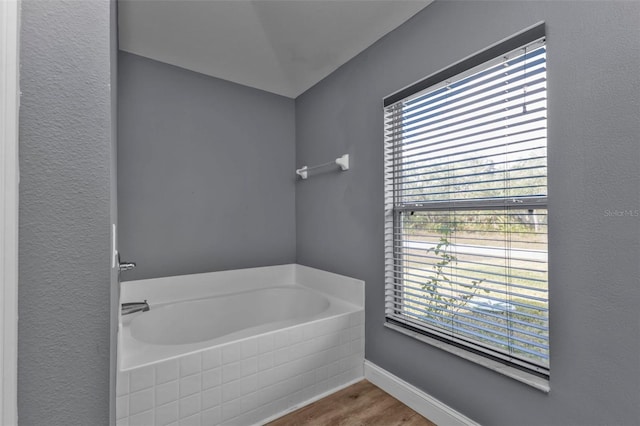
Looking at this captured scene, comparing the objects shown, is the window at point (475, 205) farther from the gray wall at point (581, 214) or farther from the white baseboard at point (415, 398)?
the white baseboard at point (415, 398)

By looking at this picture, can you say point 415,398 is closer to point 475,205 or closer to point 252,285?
point 475,205

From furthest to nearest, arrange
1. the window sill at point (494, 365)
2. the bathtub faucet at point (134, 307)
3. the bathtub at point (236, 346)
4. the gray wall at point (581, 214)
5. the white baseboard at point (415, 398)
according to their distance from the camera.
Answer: the bathtub faucet at point (134, 307)
the white baseboard at point (415, 398)
the bathtub at point (236, 346)
the window sill at point (494, 365)
the gray wall at point (581, 214)

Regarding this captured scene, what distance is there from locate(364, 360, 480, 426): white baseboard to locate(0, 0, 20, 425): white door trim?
175cm

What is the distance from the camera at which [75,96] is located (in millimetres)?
610

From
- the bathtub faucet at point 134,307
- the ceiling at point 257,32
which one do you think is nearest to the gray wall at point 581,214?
the ceiling at point 257,32

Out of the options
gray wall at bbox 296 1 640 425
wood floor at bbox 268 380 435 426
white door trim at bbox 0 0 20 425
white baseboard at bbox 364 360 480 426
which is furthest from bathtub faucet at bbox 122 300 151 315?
gray wall at bbox 296 1 640 425

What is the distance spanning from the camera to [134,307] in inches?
81.7

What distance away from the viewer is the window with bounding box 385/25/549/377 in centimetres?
134

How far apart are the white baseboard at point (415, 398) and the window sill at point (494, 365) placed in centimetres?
30

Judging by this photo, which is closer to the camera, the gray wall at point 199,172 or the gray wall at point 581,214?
the gray wall at point 581,214

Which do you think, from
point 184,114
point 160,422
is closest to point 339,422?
point 160,422

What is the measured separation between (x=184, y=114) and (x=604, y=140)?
8.27ft

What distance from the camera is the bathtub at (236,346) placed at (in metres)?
Answer: 1.46

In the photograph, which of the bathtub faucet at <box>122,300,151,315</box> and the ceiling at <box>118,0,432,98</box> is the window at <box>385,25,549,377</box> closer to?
the ceiling at <box>118,0,432,98</box>
